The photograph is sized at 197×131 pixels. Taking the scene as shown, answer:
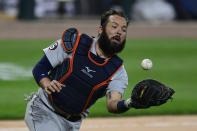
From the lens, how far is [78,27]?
2291 cm

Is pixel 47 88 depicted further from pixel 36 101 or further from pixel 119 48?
pixel 119 48

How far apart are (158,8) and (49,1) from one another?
19.2 feet

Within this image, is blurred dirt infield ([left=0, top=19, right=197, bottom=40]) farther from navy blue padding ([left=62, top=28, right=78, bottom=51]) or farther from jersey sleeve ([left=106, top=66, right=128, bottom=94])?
jersey sleeve ([left=106, top=66, right=128, bottom=94])

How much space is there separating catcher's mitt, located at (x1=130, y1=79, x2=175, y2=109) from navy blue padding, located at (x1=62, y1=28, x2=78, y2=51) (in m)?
0.82

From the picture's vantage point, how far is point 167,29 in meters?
23.9

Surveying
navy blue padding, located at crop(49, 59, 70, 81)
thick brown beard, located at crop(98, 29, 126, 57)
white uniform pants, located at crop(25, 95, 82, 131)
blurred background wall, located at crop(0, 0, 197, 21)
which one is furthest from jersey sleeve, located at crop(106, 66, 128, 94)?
blurred background wall, located at crop(0, 0, 197, 21)

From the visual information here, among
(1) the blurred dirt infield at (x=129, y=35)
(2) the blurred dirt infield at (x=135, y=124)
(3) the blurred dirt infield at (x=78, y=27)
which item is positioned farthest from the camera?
(3) the blurred dirt infield at (x=78, y=27)

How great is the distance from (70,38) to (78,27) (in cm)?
1787

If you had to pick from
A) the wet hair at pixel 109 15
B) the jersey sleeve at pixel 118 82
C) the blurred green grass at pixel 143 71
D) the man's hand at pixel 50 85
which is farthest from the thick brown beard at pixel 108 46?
the blurred green grass at pixel 143 71

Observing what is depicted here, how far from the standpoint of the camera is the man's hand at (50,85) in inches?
191

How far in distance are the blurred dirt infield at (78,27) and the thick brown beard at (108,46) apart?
49.3 feet

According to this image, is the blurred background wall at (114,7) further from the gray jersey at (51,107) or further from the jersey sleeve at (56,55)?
the jersey sleeve at (56,55)

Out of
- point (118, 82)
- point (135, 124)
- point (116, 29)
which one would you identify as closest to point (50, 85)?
point (118, 82)

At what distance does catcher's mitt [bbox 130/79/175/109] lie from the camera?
4.57m
